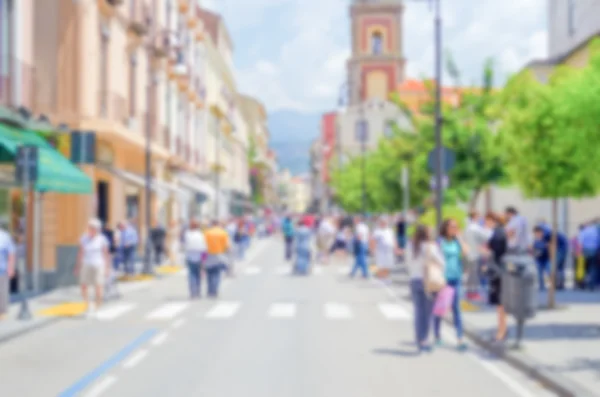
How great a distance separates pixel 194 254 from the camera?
20.4m

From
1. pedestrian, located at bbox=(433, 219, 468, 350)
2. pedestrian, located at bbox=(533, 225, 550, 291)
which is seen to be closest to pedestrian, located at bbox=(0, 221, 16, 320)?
pedestrian, located at bbox=(433, 219, 468, 350)

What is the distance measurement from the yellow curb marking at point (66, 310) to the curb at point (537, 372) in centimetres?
754

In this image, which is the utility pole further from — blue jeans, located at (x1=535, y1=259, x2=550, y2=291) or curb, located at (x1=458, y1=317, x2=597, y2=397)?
curb, located at (x1=458, y1=317, x2=597, y2=397)

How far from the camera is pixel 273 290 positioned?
934 inches

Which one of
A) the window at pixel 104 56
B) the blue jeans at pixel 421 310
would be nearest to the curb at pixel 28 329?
the blue jeans at pixel 421 310

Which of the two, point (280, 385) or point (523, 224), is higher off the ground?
point (523, 224)

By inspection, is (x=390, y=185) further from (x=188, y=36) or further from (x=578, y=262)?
(x=578, y=262)

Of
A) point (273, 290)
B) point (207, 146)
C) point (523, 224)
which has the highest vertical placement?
point (207, 146)

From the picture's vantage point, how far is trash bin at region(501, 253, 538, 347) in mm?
11547

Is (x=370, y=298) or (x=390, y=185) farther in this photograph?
(x=390, y=185)

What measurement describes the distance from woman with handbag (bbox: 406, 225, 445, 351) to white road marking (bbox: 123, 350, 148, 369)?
3468mm

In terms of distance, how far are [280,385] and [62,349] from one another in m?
4.31

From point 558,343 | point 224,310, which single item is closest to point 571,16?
point 224,310

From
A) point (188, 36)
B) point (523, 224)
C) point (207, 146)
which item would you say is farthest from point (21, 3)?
point (207, 146)
